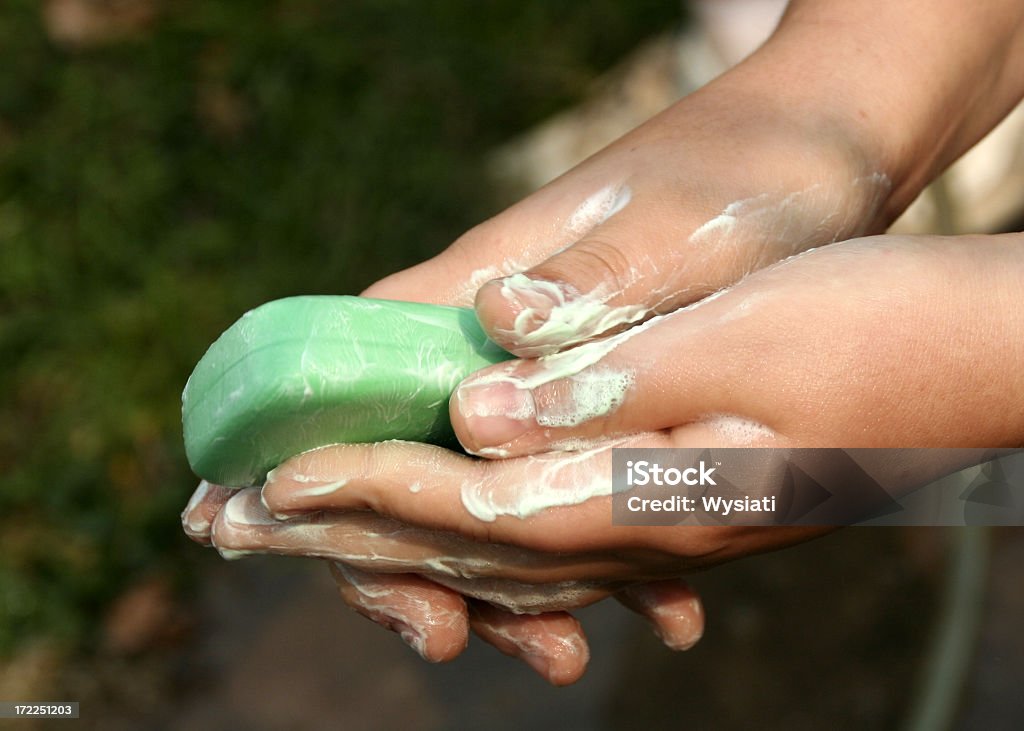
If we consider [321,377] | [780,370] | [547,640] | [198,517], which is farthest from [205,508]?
[780,370]

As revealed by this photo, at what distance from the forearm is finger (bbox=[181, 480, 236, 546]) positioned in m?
0.81

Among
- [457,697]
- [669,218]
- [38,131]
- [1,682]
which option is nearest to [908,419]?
[669,218]

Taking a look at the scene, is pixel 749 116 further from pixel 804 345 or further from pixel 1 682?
pixel 1 682

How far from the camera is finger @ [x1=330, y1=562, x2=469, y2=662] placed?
3.89 feet

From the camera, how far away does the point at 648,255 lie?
100 cm

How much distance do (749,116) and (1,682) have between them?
161cm

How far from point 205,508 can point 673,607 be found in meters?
0.59

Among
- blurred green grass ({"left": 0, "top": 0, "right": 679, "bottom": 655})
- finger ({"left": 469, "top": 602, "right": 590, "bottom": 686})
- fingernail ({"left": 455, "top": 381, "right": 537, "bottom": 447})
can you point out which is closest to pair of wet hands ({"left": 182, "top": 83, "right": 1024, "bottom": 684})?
fingernail ({"left": 455, "top": 381, "right": 537, "bottom": 447})

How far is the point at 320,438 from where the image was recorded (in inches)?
39.7

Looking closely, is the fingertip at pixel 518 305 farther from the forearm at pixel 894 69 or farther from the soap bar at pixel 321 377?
the forearm at pixel 894 69

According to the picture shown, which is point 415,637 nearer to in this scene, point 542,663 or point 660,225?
point 542,663

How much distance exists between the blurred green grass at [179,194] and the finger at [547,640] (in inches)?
36.1

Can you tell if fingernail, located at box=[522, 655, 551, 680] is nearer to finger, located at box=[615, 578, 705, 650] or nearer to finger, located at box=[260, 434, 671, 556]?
finger, located at box=[615, 578, 705, 650]

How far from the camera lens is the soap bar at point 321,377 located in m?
0.92
